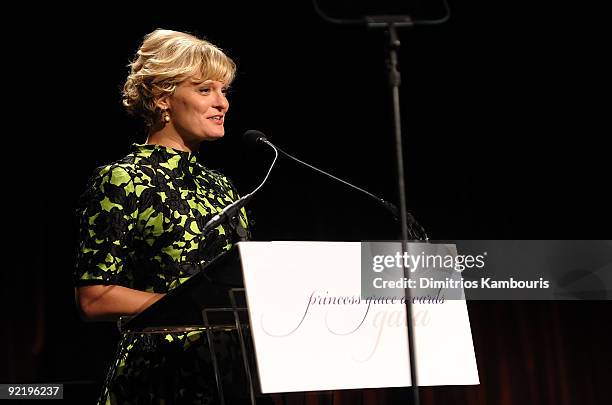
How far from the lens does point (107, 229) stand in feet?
5.81

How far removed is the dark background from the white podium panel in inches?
87.7

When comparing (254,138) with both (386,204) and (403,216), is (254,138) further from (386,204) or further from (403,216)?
(403,216)

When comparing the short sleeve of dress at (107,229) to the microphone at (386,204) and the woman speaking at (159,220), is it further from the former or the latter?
the microphone at (386,204)

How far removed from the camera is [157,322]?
1.49 meters

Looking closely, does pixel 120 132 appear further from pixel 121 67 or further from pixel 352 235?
pixel 352 235

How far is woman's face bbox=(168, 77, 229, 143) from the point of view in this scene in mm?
2018

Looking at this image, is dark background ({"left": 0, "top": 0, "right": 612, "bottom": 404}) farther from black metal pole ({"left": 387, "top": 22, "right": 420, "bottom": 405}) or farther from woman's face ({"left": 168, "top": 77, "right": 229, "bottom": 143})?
black metal pole ({"left": 387, "top": 22, "right": 420, "bottom": 405})

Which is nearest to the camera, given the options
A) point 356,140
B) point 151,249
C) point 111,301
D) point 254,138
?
point 111,301

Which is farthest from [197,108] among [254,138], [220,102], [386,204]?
[386,204]

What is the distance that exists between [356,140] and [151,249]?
2.26 meters

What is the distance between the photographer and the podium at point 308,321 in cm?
133

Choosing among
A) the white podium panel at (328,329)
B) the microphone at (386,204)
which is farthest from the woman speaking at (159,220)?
the white podium panel at (328,329)

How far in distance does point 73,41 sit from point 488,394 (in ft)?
8.23

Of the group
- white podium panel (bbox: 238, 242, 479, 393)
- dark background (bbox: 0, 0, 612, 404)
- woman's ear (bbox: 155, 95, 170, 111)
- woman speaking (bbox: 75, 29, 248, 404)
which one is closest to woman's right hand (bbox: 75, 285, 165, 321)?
woman speaking (bbox: 75, 29, 248, 404)
